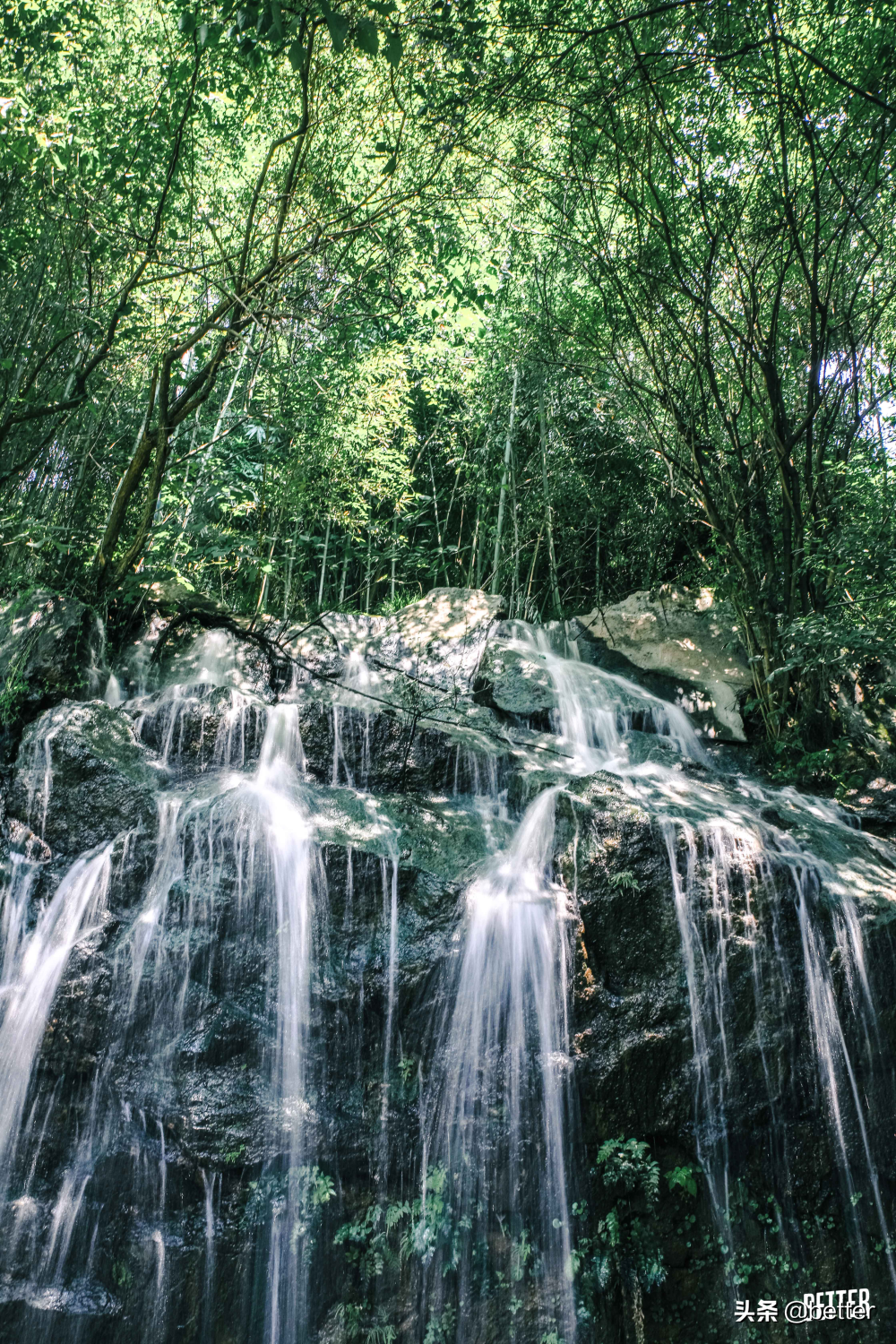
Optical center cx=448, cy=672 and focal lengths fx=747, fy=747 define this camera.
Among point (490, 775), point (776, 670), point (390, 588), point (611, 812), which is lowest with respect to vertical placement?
point (611, 812)

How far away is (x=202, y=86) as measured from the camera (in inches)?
221

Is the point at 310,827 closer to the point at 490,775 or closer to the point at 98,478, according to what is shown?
the point at 490,775

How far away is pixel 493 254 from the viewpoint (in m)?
8.84

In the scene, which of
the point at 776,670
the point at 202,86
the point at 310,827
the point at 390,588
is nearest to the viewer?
the point at 310,827

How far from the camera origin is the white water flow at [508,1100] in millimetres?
3543

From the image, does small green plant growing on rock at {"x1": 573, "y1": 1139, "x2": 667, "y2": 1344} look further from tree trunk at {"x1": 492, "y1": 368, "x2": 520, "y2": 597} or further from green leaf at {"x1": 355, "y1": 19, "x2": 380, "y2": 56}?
tree trunk at {"x1": 492, "y1": 368, "x2": 520, "y2": 597}

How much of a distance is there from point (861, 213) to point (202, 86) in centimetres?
551

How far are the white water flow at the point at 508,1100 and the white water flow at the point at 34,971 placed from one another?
2.11 metres

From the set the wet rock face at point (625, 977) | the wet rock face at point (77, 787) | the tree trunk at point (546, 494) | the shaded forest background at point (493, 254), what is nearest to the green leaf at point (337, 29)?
the shaded forest background at point (493, 254)

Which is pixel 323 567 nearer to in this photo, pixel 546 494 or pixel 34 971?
pixel 546 494

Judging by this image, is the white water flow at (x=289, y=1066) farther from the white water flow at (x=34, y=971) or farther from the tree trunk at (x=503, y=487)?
the tree trunk at (x=503, y=487)

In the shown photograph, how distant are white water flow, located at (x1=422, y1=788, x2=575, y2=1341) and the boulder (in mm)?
4053

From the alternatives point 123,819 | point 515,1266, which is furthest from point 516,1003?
point 123,819

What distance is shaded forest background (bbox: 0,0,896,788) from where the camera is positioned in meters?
5.70
